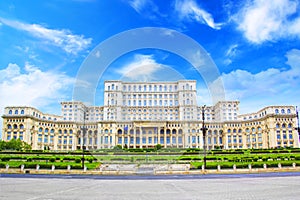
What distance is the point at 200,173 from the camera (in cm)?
2745

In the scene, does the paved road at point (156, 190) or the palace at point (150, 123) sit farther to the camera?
the palace at point (150, 123)

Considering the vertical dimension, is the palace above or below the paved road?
above

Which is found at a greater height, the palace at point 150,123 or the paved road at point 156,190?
the palace at point 150,123

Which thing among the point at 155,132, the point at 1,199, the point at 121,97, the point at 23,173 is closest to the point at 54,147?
the point at 121,97

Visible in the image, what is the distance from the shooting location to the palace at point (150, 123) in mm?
82000

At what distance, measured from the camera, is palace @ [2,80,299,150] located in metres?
82.0

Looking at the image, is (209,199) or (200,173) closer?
(209,199)

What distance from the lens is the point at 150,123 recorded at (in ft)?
286

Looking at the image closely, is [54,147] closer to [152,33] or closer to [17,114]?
[17,114]

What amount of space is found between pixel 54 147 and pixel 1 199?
278ft

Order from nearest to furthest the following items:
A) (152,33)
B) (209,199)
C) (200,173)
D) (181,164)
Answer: (209,199), (152,33), (200,173), (181,164)

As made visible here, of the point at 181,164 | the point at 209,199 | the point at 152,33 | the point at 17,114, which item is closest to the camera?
the point at 209,199

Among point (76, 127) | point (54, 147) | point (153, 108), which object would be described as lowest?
point (54, 147)

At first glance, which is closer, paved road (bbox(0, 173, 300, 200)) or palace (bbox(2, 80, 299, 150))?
paved road (bbox(0, 173, 300, 200))
